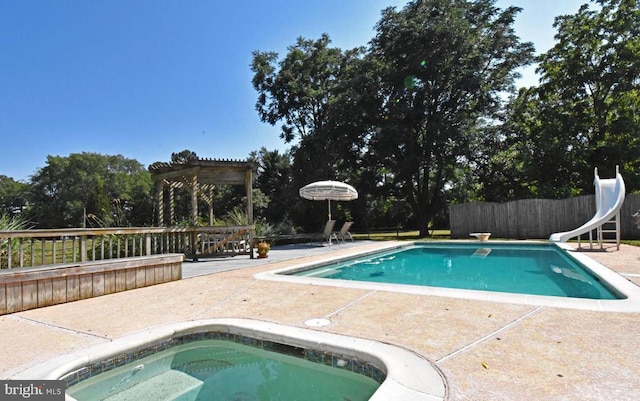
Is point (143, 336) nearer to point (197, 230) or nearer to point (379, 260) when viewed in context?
point (197, 230)

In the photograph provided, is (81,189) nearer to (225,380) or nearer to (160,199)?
(160,199)

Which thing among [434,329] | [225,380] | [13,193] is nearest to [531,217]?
[434,329]

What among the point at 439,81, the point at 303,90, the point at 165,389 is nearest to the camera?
the point at 165,389

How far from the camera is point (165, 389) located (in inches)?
107

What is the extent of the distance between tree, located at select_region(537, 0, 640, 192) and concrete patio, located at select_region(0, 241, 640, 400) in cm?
1495

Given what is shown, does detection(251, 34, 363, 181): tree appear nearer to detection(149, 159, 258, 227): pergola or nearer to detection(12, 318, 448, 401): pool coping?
detection(149, 159, 258, 227): pergola

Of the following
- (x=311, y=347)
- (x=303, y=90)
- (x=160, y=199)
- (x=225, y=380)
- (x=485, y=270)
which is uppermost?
(x=303, y=90)

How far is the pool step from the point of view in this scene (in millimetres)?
2609

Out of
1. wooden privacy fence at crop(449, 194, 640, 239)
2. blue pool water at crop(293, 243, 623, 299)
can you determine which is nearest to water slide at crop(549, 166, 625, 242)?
blue pool water at crop(293, 243, 623, 299)

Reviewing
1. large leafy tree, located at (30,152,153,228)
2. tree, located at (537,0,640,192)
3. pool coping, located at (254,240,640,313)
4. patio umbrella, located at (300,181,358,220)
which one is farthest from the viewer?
large leafy tree, located at (30,152,153,228)

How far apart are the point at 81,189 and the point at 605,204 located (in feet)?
145

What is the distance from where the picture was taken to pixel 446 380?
7.20ft

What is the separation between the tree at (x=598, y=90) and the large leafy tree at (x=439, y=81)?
2.39 meters

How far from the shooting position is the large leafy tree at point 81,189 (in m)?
32.8
